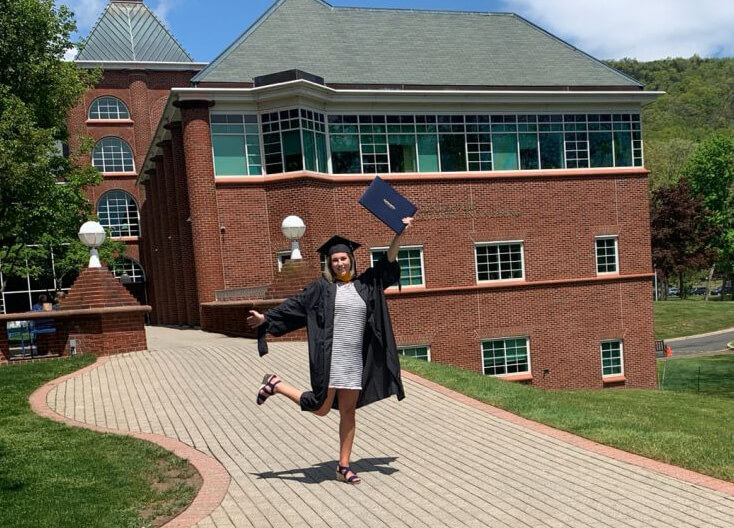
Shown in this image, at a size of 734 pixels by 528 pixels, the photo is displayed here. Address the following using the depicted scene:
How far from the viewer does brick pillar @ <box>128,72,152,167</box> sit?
44.1 metres

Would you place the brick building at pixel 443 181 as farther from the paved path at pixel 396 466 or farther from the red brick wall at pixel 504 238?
the paved path at pixel 396 466

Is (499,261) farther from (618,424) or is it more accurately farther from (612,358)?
(618,424)

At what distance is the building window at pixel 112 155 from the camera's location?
4381 centimetres

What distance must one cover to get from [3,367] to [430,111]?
15.4 metres

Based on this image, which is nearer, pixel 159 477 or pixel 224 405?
pixel 159 477

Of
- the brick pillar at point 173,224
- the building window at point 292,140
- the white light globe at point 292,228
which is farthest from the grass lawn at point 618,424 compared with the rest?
the brick pillar at point 173,224

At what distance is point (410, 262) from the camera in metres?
24.2

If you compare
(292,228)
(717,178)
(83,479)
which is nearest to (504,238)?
(292,228)

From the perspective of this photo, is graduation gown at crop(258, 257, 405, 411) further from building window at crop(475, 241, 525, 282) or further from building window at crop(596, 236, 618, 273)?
building window at crop(596, 236, 618, 273)

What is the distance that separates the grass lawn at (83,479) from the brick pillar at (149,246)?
26824mm

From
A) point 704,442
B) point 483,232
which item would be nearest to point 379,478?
point 704,442

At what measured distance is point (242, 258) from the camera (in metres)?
23.3

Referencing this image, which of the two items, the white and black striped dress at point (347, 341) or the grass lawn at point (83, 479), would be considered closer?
the grass lawn at point (83, 479)

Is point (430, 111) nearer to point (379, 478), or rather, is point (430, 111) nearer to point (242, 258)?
point (242, 258)
